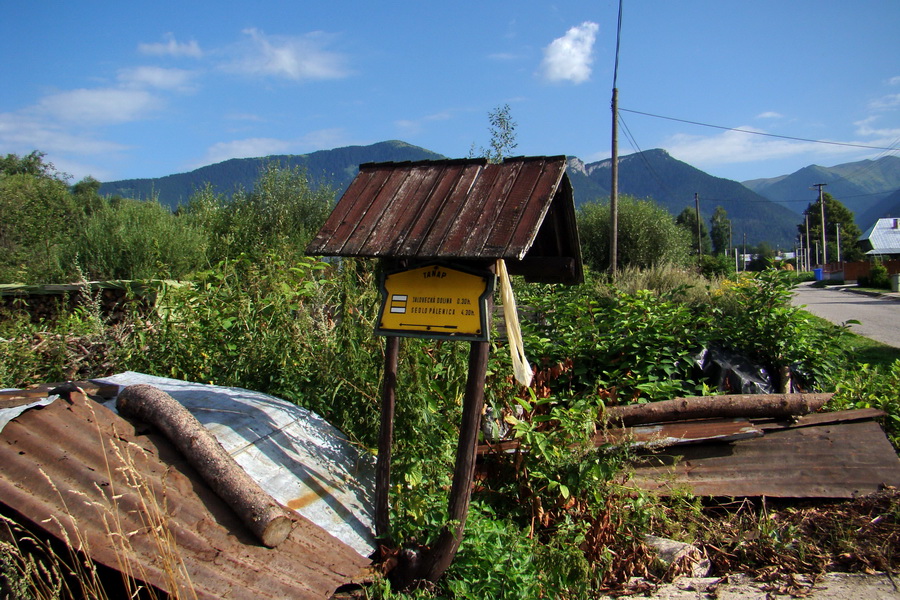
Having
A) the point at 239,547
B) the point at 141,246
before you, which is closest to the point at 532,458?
the point at 239,547

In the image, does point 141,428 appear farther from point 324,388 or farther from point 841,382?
point 841,382

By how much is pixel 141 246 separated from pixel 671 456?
36.8 feet

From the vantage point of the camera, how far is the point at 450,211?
3215mm

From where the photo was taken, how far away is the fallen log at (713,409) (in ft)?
15.4

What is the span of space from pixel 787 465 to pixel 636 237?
2047cm

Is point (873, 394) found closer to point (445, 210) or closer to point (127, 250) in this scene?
point (445, 210)

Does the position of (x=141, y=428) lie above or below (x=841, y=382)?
above

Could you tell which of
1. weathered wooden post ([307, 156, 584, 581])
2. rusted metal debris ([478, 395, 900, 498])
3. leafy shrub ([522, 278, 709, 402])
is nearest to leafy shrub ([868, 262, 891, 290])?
leafy shrub ([522, 278, 709, 402])

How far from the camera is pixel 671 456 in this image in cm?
437

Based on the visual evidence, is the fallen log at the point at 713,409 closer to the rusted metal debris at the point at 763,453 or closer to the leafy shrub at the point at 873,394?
the rusted metal debris at the point at 763,453

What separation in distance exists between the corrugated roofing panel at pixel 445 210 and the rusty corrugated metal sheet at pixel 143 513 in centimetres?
137

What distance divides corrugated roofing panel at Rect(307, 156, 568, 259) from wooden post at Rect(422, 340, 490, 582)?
1.83 ft

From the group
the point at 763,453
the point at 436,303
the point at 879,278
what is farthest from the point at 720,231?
the point at 436,303

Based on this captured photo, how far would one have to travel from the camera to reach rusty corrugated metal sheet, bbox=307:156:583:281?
2.98 meters
